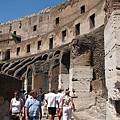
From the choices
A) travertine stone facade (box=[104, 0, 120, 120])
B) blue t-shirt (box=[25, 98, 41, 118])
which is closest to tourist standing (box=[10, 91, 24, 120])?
blue t-shirt (box=[25, 98, 41, 118])

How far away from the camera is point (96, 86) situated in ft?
30.6

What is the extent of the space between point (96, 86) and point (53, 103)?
2923 mm

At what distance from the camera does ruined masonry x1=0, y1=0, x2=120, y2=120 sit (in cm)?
400

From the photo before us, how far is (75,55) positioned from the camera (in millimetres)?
10102

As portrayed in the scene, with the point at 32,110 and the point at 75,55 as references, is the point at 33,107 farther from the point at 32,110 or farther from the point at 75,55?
the point at 75,55

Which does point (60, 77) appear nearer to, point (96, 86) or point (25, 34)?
point (96, 86)

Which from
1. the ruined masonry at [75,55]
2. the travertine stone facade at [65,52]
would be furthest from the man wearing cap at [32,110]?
the travertine stone facade at [65,52]

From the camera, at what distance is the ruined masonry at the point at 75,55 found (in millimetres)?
4000

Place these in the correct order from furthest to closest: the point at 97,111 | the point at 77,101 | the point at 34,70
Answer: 1. the point at 34,70
2. the point at 77,101
3. the point at 97,111

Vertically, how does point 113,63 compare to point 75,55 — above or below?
below

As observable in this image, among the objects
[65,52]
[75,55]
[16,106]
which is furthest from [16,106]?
[65,52]

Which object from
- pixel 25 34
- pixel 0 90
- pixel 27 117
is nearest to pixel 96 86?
pixel 0 90

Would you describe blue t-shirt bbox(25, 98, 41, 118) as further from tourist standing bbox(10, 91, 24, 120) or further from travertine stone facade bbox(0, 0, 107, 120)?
travertine stone facade bbox(0, 0, 107, 120)

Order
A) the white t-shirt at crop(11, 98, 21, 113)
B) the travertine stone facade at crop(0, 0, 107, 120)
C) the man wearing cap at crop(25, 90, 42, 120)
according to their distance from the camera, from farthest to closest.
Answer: the travertine stone facade at crop(0, 0, 107, 120)
the white t-shirt at crop(11, 98, 21, 113)
the man wearing cap at crop(25, 90, 42, 120)
